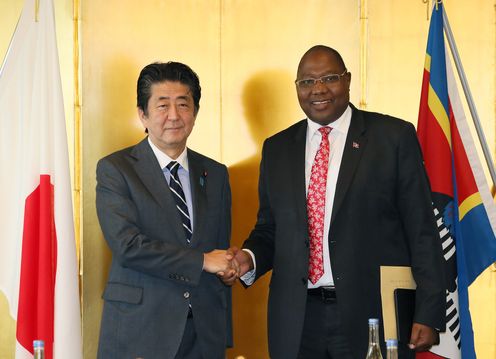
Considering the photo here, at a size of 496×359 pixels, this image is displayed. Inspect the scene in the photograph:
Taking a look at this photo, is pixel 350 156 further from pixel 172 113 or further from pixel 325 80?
pixel 172 113

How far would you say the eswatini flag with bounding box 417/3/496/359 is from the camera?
12.4ft

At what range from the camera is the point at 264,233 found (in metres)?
3.74

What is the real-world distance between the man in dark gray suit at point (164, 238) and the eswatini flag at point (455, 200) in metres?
1.00

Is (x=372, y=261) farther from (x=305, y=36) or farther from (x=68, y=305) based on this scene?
(x=305, y=36)

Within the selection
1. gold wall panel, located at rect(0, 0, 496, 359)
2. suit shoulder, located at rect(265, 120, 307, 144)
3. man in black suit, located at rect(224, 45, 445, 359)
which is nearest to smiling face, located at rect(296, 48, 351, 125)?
man in black suit, located at rect(224, 45, 445, 359)

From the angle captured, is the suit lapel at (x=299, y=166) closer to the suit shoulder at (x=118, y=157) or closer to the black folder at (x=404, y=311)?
the black folder at (x=404, y=311)

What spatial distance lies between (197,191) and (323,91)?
69 centimetres

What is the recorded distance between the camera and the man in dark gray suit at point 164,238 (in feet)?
11.1

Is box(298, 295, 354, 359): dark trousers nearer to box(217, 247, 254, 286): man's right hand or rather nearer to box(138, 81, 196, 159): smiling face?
box(217, 247, 254, 286): man's right hand

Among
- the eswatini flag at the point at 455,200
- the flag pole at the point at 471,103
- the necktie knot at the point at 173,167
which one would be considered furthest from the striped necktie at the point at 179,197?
the flag pole at the point at 471,103

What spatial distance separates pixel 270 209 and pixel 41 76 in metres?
1.16

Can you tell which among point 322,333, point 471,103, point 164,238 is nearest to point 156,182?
point 164,238

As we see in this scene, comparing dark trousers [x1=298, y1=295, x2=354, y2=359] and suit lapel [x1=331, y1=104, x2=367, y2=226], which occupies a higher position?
suit lapel [x1=331, y1=104, x2=367, y2=226]

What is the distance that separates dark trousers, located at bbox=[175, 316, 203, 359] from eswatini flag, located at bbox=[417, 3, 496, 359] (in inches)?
41.8
